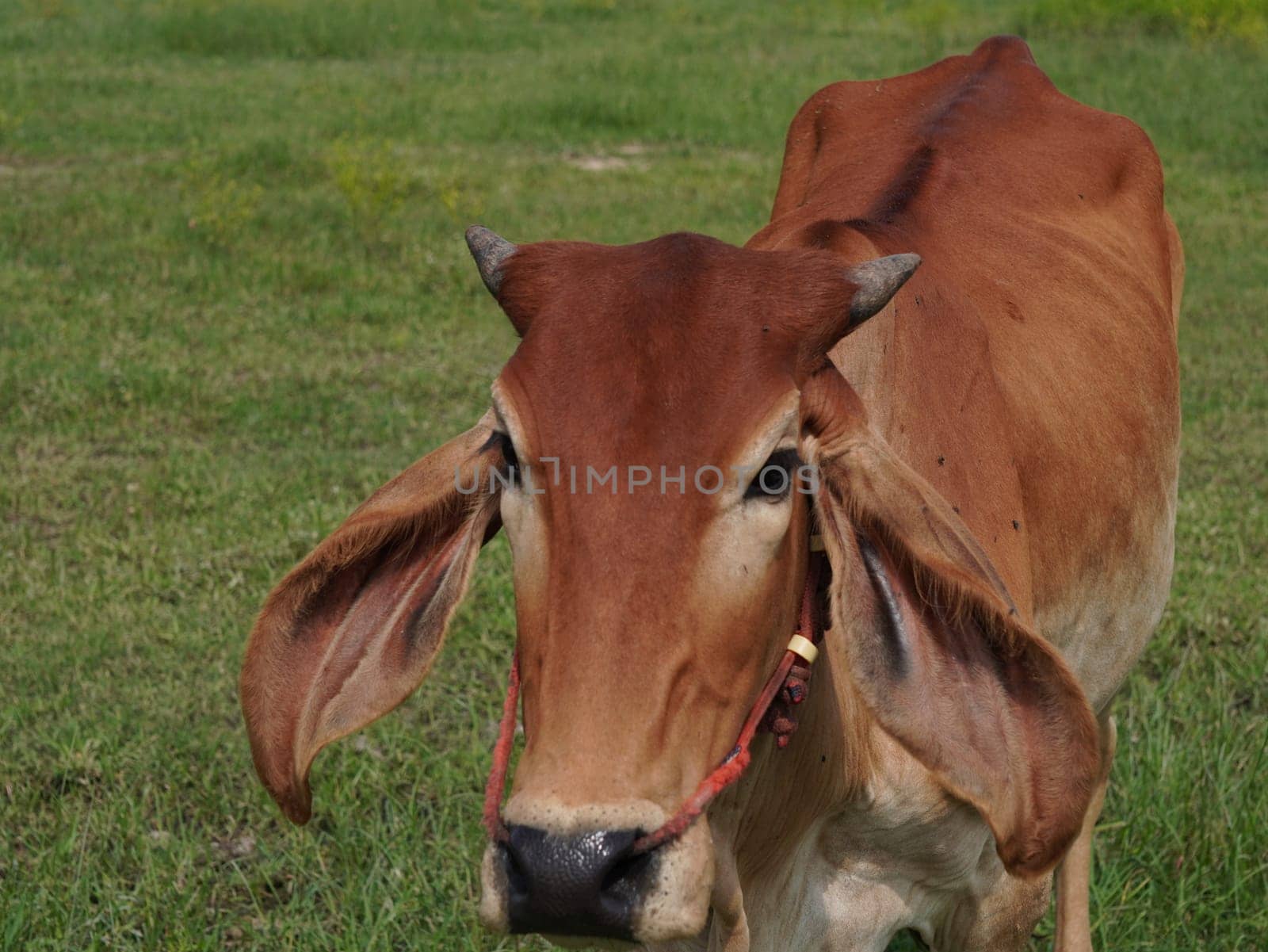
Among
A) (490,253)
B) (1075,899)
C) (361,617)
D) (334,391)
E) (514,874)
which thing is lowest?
(334,391)

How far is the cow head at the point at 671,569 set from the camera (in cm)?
155

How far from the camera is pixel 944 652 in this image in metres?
1.86

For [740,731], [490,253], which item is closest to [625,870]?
[740,731]

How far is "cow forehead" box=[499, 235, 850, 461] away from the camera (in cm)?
163

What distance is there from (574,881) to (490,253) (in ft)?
2.77

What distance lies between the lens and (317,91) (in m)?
11.6

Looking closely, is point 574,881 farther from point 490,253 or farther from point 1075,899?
point 1075,899

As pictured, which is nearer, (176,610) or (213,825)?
(213,825)

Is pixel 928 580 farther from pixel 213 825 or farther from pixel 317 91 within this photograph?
pixel 317 91

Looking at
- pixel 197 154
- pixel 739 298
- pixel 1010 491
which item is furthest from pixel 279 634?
pixel 197 154

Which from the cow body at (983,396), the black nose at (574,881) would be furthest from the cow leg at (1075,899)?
the black nose at (574,881)

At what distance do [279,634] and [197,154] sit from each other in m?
7.40

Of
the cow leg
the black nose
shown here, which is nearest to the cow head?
the black nose

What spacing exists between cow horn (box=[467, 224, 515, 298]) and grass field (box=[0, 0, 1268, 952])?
1.39 metres
